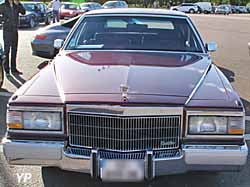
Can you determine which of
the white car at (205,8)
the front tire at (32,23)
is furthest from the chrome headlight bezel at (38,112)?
the white car at (205,8)

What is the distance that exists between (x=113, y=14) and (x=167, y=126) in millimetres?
2601

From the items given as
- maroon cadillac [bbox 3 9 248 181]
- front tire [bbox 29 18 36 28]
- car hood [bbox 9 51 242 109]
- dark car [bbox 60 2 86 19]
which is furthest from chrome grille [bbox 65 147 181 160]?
dark car [bbox 60 2 86 19]

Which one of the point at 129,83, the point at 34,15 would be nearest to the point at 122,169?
the point at 129,83

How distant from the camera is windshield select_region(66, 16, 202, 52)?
5.24 m

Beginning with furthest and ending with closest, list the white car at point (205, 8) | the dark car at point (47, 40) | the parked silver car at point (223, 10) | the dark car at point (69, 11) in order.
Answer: the white car at point (205, 8)
the parked silver car at point (223, 10)
the dark car at point (69, 11)
the dark car at point (47, 40)

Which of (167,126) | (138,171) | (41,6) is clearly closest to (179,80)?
(167,126)

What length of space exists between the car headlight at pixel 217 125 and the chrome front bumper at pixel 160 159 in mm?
125

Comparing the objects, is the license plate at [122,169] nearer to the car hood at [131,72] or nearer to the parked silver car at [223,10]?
the car hood at [131,72]

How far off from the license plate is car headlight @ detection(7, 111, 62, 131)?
1.71 ft

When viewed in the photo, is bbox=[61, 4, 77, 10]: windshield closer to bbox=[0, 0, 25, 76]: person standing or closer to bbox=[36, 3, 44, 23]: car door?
bbox=[36, 3, 44, 23]: car door

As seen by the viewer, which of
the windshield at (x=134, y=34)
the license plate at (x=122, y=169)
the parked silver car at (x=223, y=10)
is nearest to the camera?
the license plate at (x=122, y=169)

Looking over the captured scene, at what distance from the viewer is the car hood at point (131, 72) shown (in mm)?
3705

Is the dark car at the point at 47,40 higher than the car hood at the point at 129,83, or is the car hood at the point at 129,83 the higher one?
the car hood at the point at 129,83

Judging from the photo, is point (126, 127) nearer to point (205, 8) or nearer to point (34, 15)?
point (34, 15)
